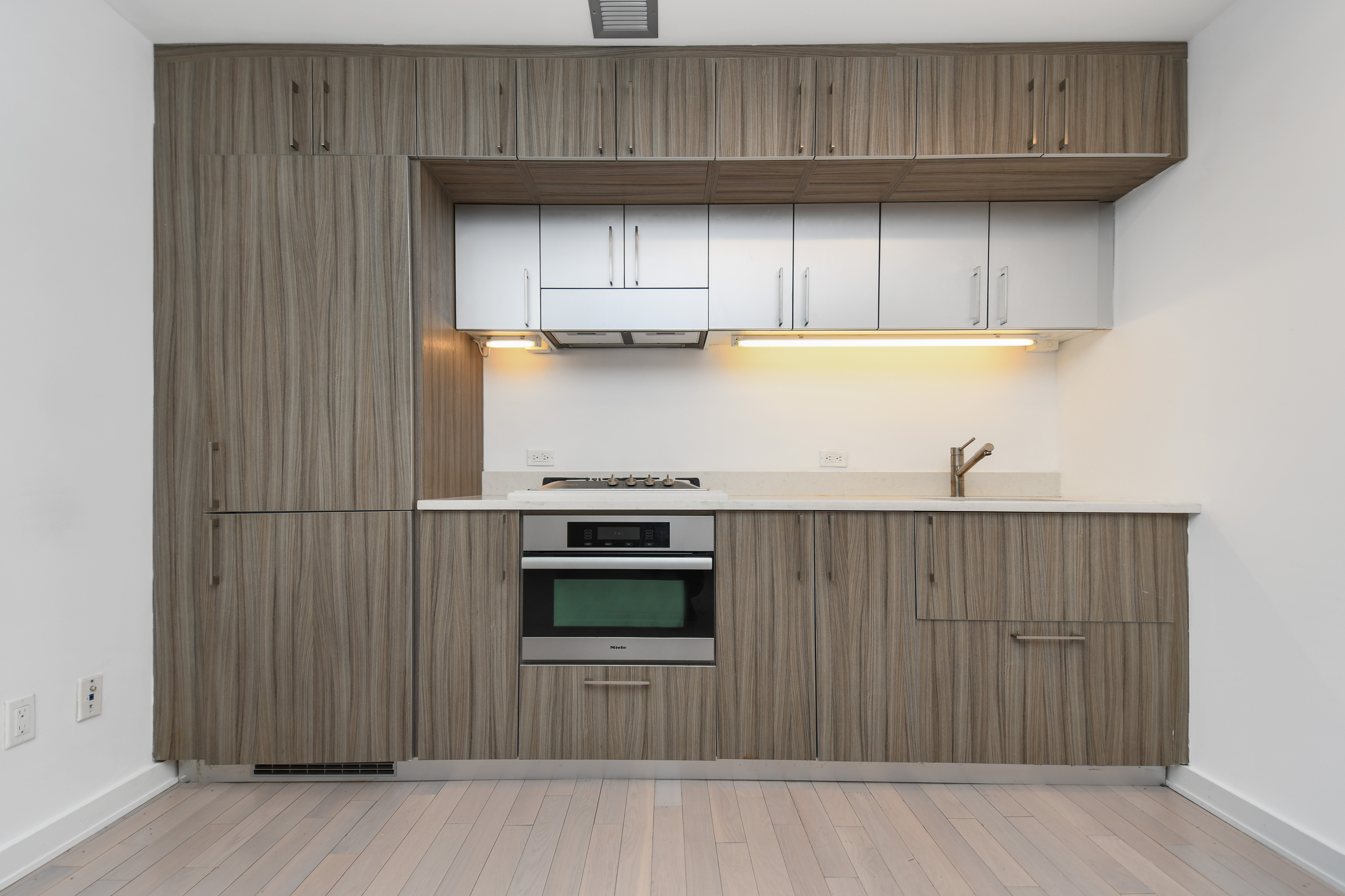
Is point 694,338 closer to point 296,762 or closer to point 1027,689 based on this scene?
point 1027,689

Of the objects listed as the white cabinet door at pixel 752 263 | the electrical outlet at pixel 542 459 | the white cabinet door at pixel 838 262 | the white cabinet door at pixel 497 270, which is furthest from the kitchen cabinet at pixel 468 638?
the white cabinet door at pixel 838 262

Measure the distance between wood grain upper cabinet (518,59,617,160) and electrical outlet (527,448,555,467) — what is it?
122 cm

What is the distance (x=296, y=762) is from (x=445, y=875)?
0.88 metres

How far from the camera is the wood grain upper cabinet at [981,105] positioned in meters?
2.39

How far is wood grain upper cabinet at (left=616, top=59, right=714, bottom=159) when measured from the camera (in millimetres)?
2400

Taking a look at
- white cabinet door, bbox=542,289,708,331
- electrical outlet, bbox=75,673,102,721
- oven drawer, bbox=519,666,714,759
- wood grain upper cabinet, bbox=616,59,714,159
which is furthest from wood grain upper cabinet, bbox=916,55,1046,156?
electrical outlet, bbox=75,673,102,721

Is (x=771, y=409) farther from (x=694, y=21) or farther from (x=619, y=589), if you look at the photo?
(x=694, y=21)

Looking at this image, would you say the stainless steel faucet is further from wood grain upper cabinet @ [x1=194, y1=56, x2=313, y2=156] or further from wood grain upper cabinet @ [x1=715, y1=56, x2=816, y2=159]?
wood grain upper cabinet @ [x1=194, y1=56, x2=313, y2=156]

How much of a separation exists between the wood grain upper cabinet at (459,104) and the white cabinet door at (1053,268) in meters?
1.92

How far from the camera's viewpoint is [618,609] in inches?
96.6

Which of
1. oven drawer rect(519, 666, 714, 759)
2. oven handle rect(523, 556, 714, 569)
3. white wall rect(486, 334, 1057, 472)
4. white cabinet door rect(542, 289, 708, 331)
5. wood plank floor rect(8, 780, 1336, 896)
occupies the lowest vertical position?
wood plank floor rect(8, 780, 1336, 896)

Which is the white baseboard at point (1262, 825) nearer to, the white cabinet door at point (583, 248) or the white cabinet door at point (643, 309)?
the white cabinet door at point (643, 309)

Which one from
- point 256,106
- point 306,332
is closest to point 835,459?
point 306,332

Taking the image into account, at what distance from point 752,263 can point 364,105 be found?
4.80 feet
